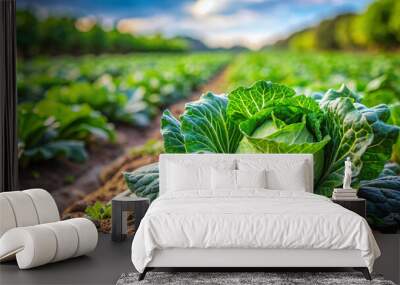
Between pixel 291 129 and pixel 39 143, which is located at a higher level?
pixel 291 129

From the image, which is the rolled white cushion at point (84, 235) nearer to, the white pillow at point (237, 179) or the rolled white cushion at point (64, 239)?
the rolled white cushion at point (64, 239)

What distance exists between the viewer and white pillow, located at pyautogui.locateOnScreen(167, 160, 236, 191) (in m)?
5.59

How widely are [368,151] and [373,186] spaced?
415 mm

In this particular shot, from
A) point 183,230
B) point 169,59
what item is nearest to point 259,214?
point 183,230

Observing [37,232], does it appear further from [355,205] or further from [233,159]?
[355,205]

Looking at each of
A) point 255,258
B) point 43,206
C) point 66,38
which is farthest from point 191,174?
point 66,38

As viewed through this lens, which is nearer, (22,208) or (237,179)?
(22,208)

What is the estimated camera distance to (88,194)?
789cm

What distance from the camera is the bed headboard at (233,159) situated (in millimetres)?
5707

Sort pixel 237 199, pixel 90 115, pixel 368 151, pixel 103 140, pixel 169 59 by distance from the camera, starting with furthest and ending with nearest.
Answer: pixel 169 59 < pixel 103 140 < pixel 90 115 < pixel 368 151 < pixel 237 199

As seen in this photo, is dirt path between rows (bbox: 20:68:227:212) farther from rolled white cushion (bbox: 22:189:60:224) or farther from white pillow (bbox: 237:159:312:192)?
white pillow (bbox: 237:159:312:192)

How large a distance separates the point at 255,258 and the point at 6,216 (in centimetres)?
170

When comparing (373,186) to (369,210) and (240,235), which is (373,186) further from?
(240,235)

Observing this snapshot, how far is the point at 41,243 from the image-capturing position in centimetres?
474
